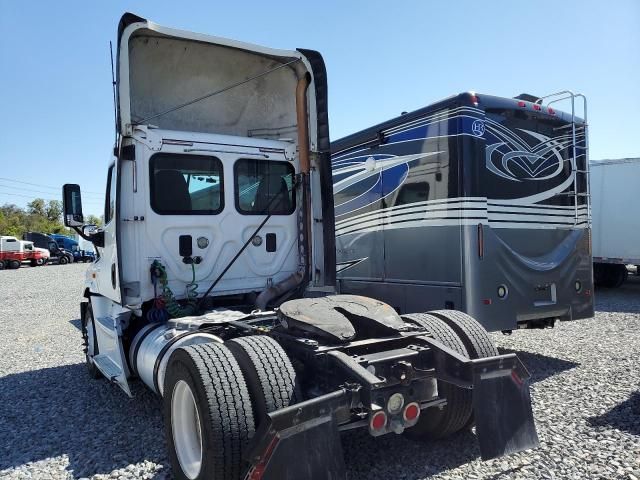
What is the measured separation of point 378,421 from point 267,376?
2.24 ft

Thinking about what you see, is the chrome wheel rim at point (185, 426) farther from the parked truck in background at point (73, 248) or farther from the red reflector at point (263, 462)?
the parked truck in background at point (73, 248)

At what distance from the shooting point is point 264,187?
5.29 meters

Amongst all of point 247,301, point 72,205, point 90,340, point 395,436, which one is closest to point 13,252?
point 90,340

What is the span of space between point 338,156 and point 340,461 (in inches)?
233

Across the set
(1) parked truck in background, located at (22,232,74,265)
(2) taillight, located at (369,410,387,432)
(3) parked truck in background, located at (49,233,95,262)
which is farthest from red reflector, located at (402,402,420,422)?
(3) parked truck in background, located at (49,233,95,262)

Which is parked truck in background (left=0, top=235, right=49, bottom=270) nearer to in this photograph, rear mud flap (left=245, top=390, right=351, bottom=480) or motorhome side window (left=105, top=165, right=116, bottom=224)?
motorhome side window (left=105, top=165, right=116, bottom=224)

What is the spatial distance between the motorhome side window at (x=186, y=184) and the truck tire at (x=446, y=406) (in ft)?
7.99

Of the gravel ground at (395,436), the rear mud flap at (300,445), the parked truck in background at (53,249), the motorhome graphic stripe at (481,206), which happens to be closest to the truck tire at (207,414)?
the rear mud flap at (300,445)

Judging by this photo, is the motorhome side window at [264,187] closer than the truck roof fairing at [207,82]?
No

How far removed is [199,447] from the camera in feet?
10.4

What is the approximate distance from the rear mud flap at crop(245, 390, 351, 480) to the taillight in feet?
0.81

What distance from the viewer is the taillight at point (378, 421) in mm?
2732

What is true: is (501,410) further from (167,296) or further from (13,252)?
(13,252)

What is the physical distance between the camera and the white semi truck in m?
2.77
